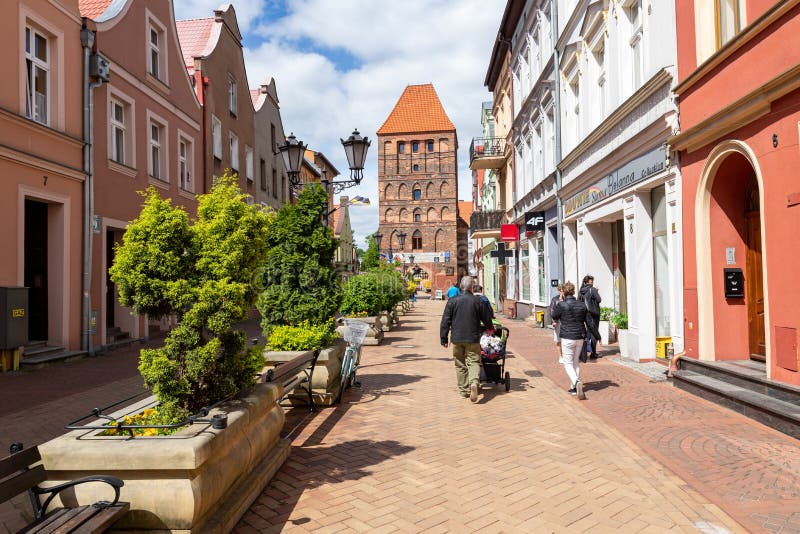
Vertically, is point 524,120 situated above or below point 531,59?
below

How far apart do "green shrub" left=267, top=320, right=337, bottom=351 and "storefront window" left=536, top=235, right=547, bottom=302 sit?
14.6 meters

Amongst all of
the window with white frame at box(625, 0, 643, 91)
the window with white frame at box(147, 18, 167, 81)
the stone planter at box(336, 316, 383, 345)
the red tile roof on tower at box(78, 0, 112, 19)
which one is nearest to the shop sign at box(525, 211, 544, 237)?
the stone planter at box(336, 316, 383, 345)

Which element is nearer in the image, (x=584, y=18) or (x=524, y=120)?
(x=584, y=18)

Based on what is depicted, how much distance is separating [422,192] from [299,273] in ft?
197

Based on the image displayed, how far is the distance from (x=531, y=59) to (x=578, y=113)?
653cm

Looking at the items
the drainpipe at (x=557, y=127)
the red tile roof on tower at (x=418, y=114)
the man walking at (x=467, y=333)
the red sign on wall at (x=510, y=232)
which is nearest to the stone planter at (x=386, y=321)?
the drainpipe at (x=557, y=127)

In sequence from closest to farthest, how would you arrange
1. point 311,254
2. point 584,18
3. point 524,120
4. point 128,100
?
point 311,254, point 584,18, point 128,100, point 524,120

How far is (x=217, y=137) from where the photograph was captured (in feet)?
74.9

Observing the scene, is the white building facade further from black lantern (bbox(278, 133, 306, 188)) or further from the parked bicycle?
black lantern (bbox(278, 133, 306, 188))

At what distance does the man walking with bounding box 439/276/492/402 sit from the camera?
26.2ft

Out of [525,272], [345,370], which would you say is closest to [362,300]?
[345,370]

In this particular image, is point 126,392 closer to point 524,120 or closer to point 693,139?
point 693,139

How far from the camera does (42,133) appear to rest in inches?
478

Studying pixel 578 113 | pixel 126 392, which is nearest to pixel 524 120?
pixel 578 113
